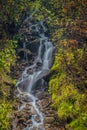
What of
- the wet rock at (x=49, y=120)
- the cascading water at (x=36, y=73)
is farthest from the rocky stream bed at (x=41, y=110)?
the cascading water at (x=36, y=73)

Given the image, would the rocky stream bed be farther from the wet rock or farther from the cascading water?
the cascading water

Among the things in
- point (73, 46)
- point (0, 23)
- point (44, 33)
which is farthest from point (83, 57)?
point (44, 33)

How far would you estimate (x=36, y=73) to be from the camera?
17547mm

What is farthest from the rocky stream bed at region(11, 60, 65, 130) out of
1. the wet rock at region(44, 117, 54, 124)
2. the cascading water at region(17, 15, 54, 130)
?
the cascading water at region(17, 15, 54, 130)

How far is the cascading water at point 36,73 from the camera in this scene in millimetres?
12920

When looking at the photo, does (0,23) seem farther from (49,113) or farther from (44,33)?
(49,113)

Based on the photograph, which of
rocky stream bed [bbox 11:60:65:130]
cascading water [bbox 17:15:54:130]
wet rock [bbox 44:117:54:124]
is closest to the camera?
rocky stream bed [bbox 11:60:65:130]

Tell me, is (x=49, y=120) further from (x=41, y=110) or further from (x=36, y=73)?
(x=36, y=73)

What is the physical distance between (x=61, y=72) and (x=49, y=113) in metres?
2.72

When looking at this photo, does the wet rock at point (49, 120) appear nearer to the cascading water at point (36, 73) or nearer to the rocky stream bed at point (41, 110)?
the rocky stream bed at point (41, 110)

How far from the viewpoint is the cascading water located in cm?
1292

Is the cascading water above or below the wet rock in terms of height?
above

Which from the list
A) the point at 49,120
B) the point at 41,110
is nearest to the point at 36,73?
the point at 41,110

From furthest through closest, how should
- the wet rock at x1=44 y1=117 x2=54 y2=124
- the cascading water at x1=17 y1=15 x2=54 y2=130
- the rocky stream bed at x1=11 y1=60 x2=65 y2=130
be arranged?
1. the cascading water at x1=17 y1=15 x2=54 y2=130
2. the wet rock at x1=44 y1=117 x2=54 y2=124
3. the rocky stream bed at x1=11 y1=60 x2=65 y2=130
